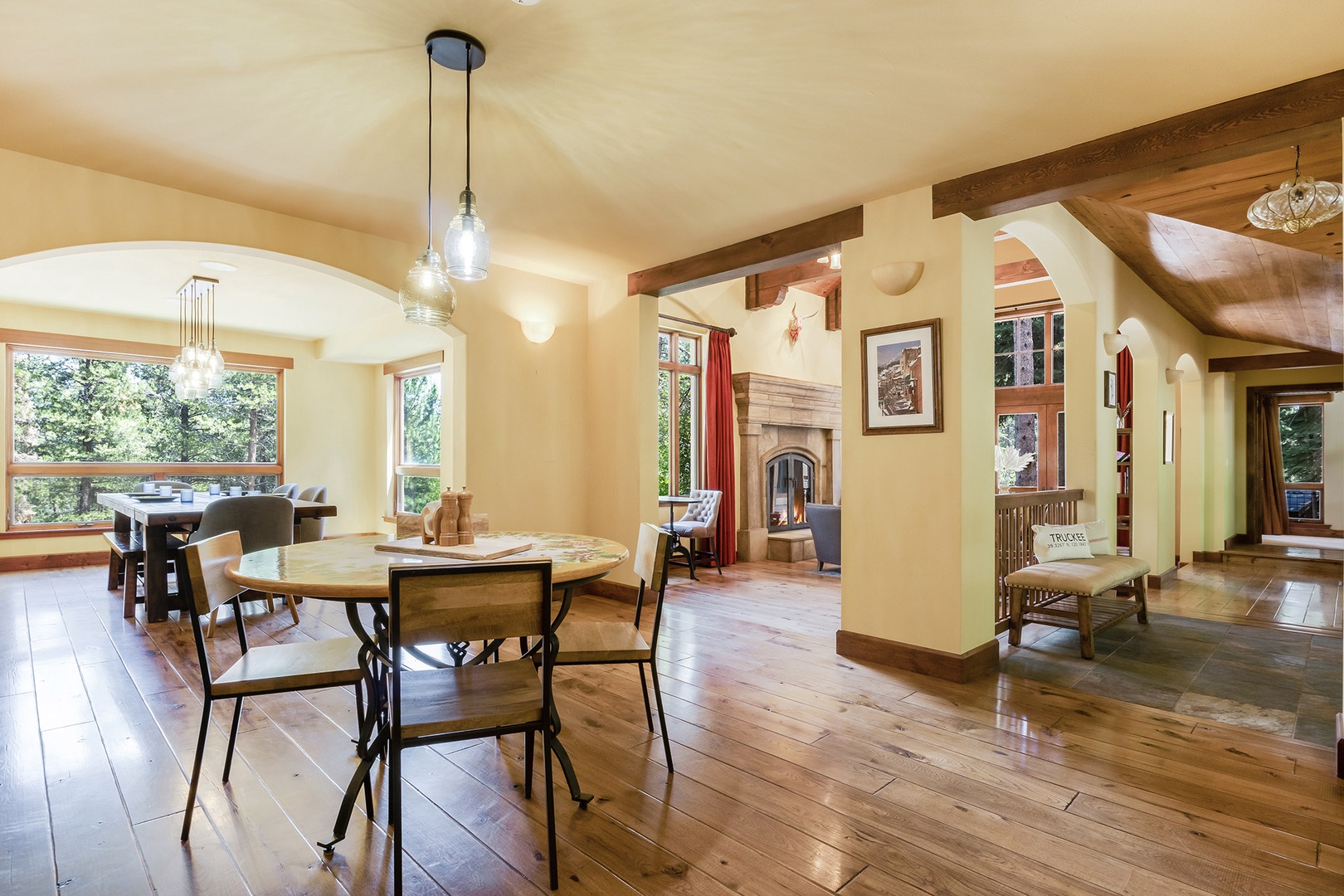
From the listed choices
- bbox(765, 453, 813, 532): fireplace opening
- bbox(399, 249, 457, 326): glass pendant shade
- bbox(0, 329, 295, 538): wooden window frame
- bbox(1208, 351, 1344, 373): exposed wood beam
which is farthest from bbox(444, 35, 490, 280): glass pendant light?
bbox(1208, 351, 1344, 373): exposed wood beam

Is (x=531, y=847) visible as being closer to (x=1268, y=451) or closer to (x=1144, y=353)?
(x=1144, y=353)

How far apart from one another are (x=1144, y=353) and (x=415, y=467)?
316 inches

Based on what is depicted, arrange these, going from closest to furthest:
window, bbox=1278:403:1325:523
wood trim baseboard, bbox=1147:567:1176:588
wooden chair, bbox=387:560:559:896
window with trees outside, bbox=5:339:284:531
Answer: wooden chair, bbox=387:560:559:896, wood trim baseboard, bbox=1147:567:1176:588, window with trees outside, bbox=5:339:284:531, window, bbox=1278:403:1325:523

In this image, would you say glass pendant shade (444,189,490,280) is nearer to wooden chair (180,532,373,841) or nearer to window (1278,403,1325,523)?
wooden chair (180,532,373,841)

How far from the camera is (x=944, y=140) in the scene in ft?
9.60

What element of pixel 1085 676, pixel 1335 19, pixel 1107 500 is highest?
pixel 1335 19

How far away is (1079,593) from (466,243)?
3546mm

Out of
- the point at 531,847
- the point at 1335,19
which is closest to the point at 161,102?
the point at 531,847

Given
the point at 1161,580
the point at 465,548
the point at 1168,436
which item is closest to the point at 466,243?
the point at 465,548

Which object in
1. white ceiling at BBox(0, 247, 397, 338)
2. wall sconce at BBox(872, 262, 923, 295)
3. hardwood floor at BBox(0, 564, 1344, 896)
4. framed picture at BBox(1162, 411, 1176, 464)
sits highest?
white ceiling at BBox(0, 247, 397, 338)

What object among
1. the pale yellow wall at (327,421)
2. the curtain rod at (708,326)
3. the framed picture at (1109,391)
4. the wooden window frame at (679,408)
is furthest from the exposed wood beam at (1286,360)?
the pale yellow wall at (327,421)

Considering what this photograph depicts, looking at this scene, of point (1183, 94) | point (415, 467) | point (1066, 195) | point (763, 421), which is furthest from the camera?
point (415, 467)

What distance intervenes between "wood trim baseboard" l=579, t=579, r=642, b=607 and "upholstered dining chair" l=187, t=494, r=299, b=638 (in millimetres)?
2069

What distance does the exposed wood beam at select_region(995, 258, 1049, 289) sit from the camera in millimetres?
7707
